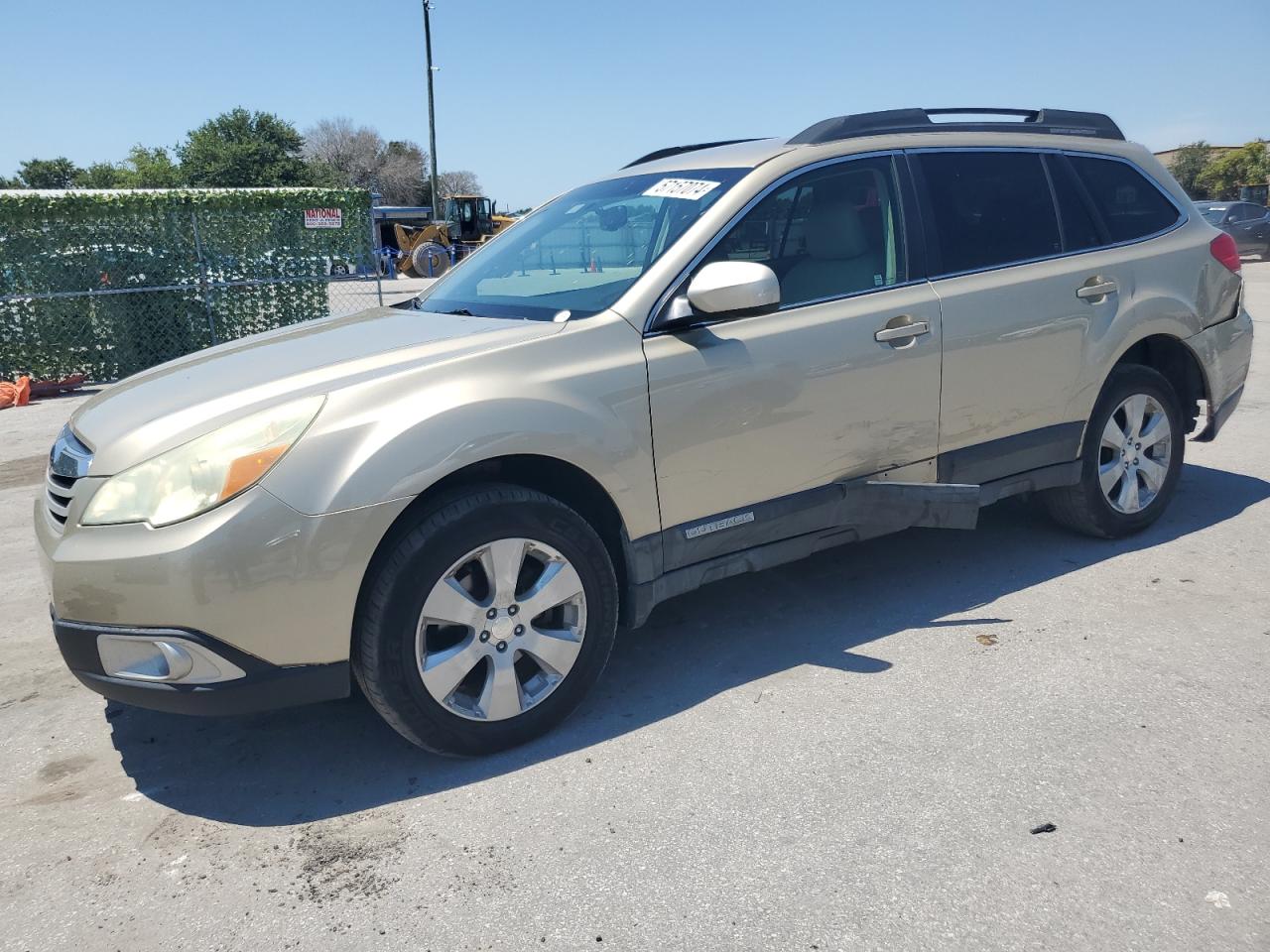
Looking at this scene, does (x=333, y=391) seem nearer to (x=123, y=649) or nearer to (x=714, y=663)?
(x=123, y=649)

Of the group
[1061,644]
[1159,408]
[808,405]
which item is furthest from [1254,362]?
[808,405]

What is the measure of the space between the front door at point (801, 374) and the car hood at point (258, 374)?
1.86 feet

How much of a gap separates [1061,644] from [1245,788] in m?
0.99

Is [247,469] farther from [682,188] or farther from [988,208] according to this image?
[988,208]

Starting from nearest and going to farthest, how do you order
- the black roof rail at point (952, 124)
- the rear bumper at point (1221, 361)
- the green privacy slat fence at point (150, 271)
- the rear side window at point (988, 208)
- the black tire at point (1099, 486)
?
the black roof rail at point (952, 124) → the rear side window at point (988, 208) → the black tire at point (1099, 486) → the rear bumper at point (1221, 361) → the green privacy slat fence at point (150, 271)

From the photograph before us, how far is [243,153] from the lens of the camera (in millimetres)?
61625

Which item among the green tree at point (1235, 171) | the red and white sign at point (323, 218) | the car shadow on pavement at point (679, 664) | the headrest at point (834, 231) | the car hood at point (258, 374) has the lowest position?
the car shadow on pavement at point (679, 664)

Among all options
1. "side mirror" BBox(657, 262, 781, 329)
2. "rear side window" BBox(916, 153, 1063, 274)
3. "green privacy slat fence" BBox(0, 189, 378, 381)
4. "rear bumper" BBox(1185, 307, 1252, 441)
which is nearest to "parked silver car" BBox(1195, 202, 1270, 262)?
"green privacy slat fence" BBox(0, 189, 378, 381)

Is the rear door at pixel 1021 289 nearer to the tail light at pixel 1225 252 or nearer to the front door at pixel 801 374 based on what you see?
the front door at pixel 801 374

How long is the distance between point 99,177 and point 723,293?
7376 centimetres

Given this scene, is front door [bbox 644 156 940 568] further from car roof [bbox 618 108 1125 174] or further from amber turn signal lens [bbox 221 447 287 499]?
amber turn signal lens [bbox 221 447 287 499]

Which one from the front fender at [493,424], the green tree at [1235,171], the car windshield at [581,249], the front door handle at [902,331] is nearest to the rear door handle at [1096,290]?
the front door handle at [902,331]

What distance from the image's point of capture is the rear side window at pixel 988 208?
396 centimetres

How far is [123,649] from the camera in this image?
2670 mm
